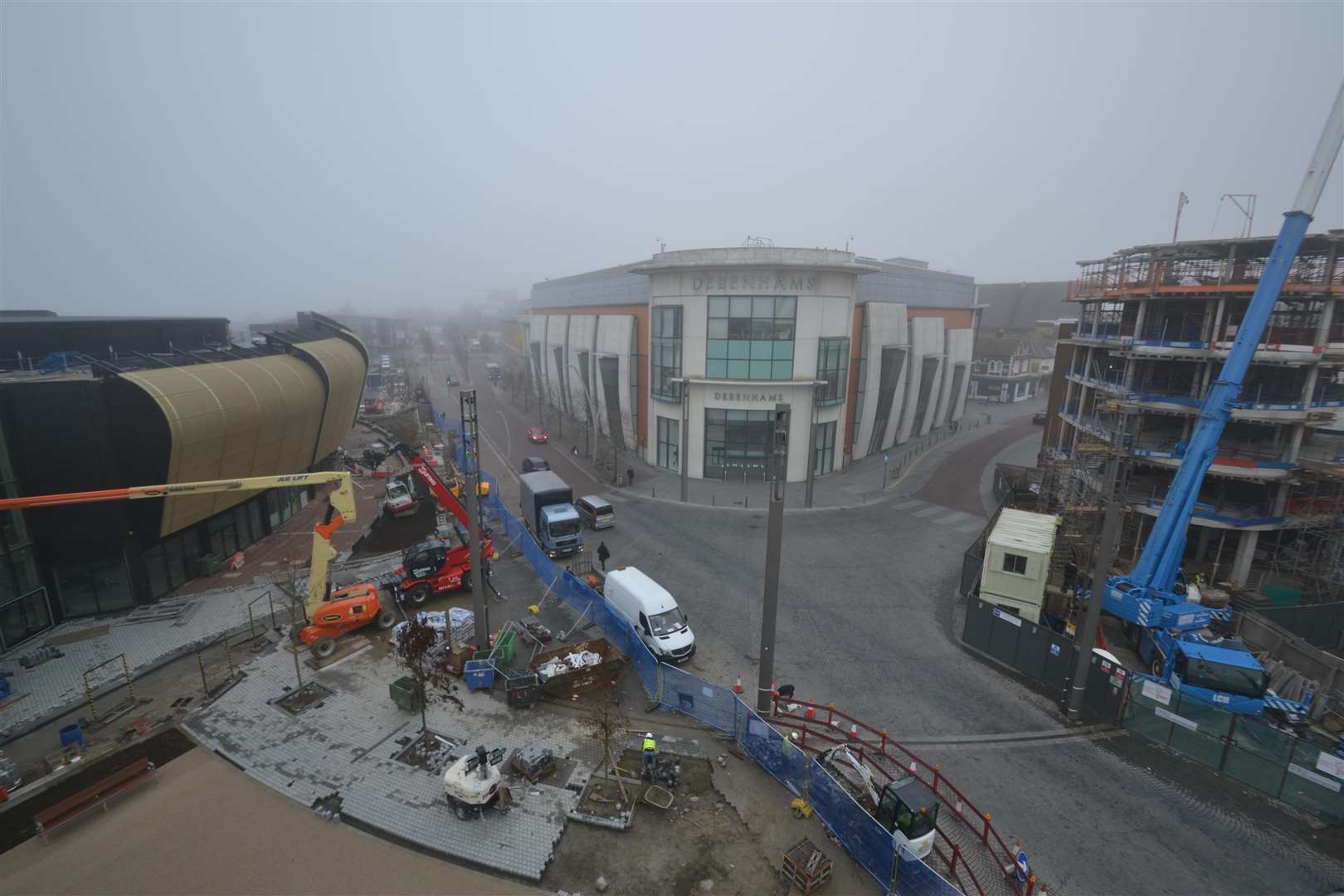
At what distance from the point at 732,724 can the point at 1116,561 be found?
2138cm

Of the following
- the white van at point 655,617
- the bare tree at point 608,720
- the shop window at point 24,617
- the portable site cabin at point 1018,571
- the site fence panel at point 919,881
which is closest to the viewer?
the site fence panel at point 919,881

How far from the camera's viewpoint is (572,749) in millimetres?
14234

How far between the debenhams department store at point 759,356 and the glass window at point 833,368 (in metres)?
0.09

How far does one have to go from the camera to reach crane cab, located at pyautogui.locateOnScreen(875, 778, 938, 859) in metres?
10.7

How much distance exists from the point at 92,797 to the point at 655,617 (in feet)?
44.1

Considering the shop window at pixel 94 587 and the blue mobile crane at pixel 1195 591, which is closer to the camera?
the blue mobile crane at pixel 1195 591

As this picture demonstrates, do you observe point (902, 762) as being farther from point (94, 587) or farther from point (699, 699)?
point (94, 587)

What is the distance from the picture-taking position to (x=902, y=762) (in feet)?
45.6

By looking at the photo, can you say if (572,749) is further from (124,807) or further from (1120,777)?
(1120,777)

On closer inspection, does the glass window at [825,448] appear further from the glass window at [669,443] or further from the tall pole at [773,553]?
the tall pole at [773,553]

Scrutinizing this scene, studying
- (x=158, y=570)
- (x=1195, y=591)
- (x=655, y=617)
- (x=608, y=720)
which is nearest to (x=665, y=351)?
(x=655, y=617)

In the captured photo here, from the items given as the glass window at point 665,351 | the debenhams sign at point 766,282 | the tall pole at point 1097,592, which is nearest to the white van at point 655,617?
the tall pole at point 1097,592

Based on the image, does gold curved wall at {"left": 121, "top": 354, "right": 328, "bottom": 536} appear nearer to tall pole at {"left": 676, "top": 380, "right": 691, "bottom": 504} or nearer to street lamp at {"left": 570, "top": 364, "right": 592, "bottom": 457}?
tall pole at {"left": 676, "top": 380, "right": 691, "bottom": 504}

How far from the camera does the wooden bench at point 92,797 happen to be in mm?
11633
